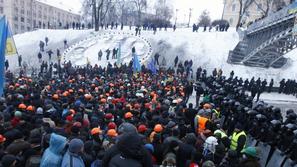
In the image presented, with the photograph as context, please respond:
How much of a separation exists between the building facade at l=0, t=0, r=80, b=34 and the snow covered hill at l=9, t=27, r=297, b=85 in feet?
95.3

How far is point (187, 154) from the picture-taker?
642 centimetres

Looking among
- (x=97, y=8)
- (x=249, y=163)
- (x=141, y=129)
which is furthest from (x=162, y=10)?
(x=249, y=163)

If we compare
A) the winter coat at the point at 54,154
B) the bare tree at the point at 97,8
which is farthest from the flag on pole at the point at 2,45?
the bare tree at the point at 97,8

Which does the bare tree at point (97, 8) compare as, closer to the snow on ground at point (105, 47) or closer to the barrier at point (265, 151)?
the snow on ground at point (105, 47)

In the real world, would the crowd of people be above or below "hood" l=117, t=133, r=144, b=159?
below

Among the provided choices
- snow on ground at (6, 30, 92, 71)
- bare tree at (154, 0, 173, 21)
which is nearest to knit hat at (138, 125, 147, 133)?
snow on ground at (6, 30, 92, 71)

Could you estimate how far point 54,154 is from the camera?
5.21 m

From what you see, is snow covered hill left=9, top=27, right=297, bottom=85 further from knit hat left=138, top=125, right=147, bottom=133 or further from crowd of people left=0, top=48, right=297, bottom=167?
knit hat left=138, top=125, right=147, bottom=133

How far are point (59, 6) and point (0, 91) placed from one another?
315 ft

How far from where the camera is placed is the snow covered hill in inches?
1432

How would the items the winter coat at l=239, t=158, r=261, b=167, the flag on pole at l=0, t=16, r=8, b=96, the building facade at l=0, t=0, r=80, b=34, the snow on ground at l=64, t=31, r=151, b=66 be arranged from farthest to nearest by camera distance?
the building facade at l=0, t=0, r=80, b=34, the snow on ground at l=64, t=31, r=151, b=66, the flag on pole at l=0, t=16, r=8, b=96, the winter coat at l=239, t=158, r=261, b=167

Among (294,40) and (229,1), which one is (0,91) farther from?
(229,1)

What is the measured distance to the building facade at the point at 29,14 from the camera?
81.5m

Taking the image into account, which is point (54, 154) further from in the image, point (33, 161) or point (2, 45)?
point (2, 45)
